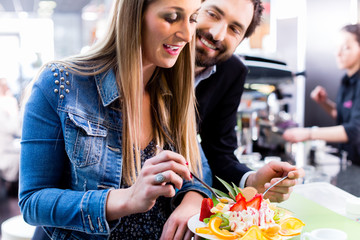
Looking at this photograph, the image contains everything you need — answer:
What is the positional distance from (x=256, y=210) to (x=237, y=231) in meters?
0.07

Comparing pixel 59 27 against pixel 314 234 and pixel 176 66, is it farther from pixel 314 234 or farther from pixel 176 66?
pixel 314 234

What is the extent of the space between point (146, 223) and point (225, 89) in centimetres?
60

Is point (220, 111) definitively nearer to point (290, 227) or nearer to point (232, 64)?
point (232, 64)

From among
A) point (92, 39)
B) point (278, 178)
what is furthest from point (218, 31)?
point (92, 39)

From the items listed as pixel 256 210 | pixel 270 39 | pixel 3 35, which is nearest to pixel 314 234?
pixel 256 210

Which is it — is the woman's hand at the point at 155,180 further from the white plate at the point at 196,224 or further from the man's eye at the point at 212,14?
the man's eye at the point at 212,14

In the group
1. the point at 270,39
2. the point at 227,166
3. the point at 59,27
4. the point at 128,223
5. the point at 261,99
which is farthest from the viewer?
the point at 59,27

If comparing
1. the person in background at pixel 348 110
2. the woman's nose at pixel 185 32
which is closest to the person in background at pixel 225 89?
the woman's nose at pixel 185 32

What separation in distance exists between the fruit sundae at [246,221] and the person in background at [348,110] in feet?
5.74

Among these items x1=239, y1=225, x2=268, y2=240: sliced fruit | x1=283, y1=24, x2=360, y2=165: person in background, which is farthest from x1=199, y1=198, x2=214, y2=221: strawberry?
x1=283, y1=24, x2=360, y2=165: person in background

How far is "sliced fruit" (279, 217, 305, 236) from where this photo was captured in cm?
87

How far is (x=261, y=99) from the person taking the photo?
2.51m

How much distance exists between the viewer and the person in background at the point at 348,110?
2.76 meters

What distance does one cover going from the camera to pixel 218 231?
0.85 m
